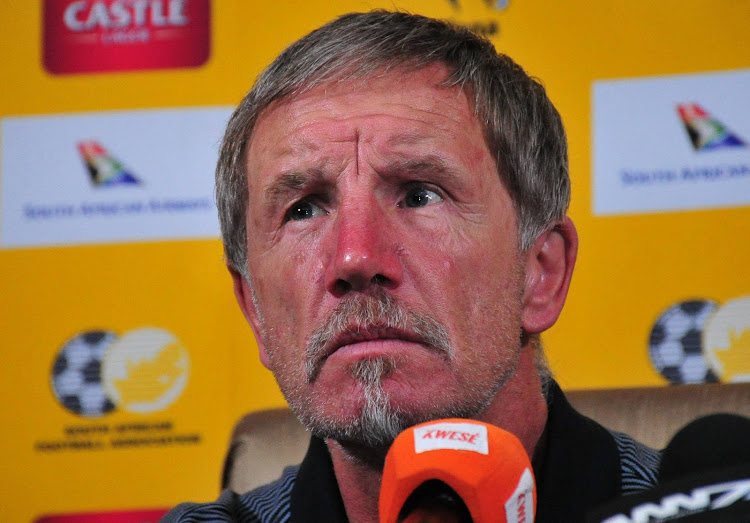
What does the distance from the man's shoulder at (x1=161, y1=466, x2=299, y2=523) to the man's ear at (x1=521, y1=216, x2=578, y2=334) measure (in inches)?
19.0

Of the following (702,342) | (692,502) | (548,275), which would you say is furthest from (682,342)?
(692,502)

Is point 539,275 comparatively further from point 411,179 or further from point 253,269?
point 253,269

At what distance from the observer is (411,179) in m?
1.44

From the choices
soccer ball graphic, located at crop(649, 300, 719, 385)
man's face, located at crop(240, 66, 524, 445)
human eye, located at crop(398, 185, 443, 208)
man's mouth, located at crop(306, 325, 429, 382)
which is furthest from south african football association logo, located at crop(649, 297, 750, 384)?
man's mouth, located at crop(306, 325, 429, 382)

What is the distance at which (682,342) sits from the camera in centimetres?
258

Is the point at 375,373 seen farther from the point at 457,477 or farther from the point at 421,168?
the point at 457,477

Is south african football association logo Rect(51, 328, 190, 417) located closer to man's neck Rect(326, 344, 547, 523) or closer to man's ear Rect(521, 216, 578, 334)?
man's neck Rect(326, 344, 547, 523)

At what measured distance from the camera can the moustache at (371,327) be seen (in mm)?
1292

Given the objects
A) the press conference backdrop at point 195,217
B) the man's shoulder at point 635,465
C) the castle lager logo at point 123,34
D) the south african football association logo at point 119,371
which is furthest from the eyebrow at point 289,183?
the castle lager logo at point 123,34

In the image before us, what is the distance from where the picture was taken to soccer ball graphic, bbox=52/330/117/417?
2.84m

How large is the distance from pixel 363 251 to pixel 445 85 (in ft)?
1.22

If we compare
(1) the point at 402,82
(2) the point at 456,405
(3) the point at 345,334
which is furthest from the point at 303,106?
(2) the point at 456,405

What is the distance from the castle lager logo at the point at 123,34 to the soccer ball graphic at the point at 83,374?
2.59ft

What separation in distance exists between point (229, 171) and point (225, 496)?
0.53 metres
